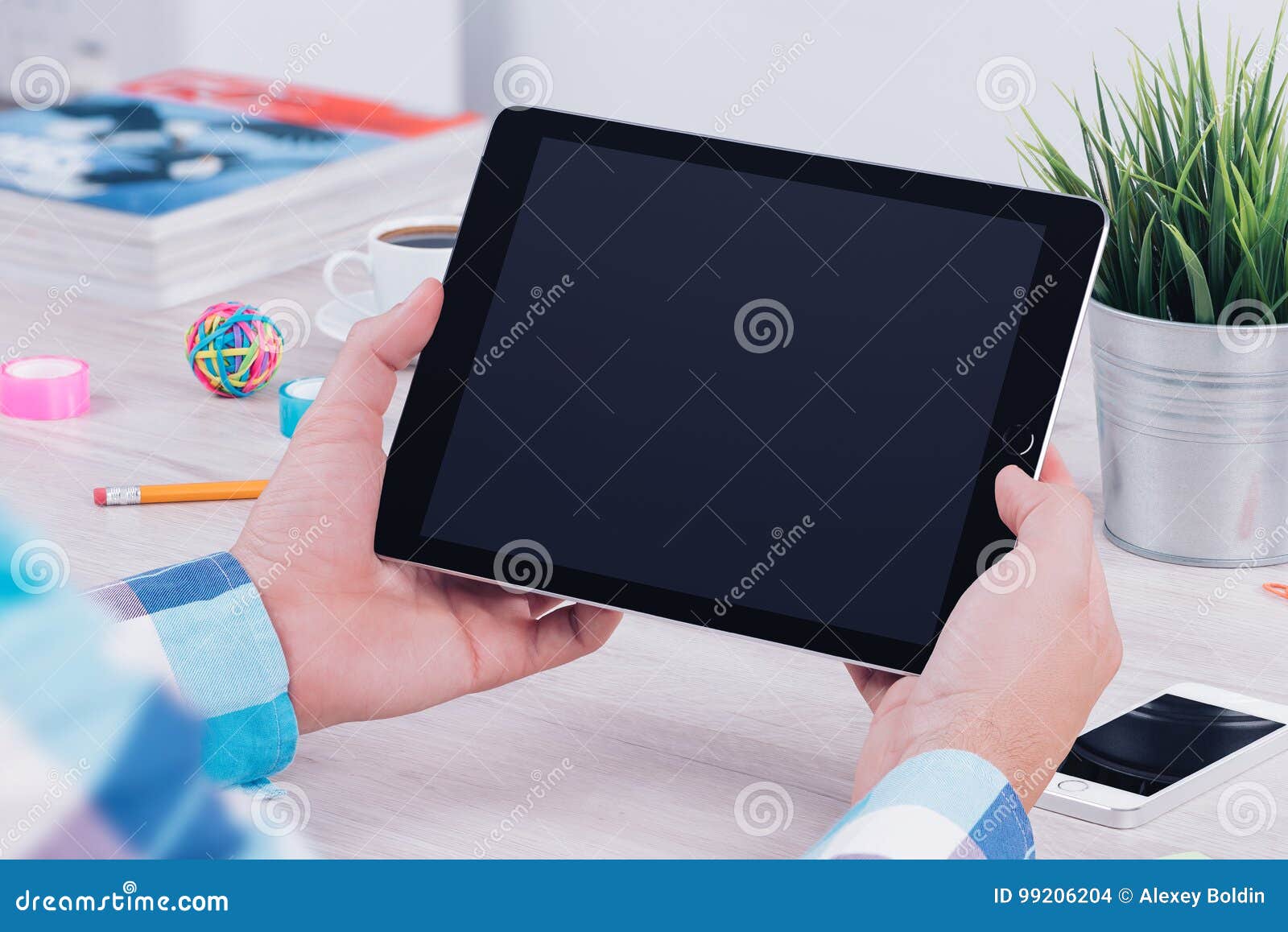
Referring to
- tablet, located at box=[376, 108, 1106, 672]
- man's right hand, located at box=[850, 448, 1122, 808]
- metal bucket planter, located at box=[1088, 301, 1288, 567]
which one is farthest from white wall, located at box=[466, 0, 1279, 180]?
man's right hand, located at box=[850, 448, 1122, 808]

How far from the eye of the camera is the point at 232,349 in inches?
46.7

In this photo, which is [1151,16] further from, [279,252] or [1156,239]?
[279,252]

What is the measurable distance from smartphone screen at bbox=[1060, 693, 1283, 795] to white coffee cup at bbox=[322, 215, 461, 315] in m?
0.68

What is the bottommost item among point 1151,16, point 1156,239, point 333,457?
point 333,457

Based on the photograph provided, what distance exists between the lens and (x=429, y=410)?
79cm

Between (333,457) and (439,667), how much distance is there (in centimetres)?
14

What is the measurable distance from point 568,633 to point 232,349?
508mm

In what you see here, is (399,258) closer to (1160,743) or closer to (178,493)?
(178,493)

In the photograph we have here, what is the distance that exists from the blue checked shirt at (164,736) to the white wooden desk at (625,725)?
1.5 inches

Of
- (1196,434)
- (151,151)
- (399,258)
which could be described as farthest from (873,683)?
(151,151)

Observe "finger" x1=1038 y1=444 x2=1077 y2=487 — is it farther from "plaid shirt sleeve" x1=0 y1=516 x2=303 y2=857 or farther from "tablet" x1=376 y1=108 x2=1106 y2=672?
"plaid shirt sleeve" x1=0 y1=516 x2=303 y2=857

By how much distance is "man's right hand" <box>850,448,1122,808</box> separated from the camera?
647 mm
